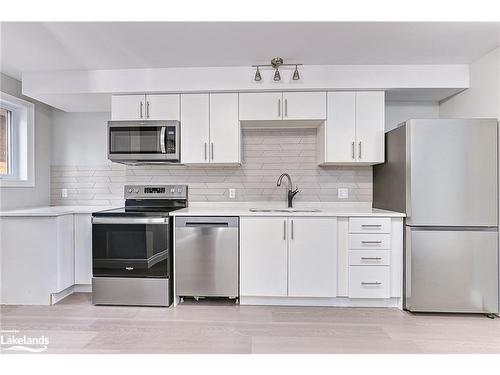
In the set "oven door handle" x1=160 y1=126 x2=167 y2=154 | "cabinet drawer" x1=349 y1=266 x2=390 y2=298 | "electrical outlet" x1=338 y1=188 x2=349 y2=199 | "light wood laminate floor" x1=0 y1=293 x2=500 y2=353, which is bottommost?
"light wood laminate floor" x1=0 y1=293 x2=500 y2=353

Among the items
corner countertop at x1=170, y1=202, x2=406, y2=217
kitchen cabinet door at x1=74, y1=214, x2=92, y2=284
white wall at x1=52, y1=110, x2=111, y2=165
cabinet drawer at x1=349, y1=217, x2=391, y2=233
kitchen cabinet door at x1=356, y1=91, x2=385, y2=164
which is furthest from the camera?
white wall at x1=52, y1=110, x2=111, y2=165

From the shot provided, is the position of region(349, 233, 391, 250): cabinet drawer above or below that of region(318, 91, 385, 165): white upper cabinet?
below

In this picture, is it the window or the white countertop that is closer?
the white countertop

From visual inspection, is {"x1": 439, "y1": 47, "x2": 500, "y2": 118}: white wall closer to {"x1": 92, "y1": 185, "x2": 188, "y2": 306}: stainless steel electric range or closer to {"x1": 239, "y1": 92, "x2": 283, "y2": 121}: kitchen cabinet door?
{"x1": 239, "y1": 92, "x2": 283, "y2": 121}: kitchen cabinet door

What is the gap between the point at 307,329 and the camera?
7.64 feet

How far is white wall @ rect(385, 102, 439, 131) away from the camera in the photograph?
3.44 m

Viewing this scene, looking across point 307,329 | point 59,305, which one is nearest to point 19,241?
point 59,305

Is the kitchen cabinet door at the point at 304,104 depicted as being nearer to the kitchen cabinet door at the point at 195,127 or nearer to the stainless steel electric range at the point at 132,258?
the kitchen cabinet door at the point at 195,127

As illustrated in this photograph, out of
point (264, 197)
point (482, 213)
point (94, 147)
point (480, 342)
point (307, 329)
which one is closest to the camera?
point (480, 342)


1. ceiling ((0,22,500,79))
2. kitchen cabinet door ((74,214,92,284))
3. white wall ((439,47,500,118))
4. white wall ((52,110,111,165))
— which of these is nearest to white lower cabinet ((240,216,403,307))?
white wall ((439,47,500,118))

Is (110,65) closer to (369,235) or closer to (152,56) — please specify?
(152,56)

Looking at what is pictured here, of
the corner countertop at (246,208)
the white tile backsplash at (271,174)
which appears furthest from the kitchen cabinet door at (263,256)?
the white tile backsplash at (271,174)

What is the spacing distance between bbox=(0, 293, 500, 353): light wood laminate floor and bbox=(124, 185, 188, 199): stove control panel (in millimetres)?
1179

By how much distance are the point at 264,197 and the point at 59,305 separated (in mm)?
2184
